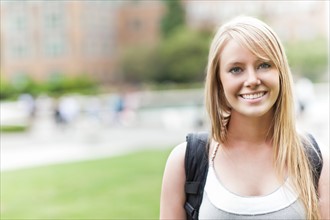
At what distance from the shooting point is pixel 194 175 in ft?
5.44

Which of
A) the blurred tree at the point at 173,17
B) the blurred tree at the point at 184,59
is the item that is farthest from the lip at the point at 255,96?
the blurred tree at the point at 173,17

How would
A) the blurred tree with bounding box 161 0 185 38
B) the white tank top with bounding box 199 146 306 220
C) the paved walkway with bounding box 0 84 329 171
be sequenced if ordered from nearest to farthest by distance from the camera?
the white tank top with bounding box 199 146 306 220 < the paved walkway with bounding box 0 84 329 171 < the blurred tree with bounding box 161 0 185 38

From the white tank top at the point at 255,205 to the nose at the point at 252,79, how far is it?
0.90 feet

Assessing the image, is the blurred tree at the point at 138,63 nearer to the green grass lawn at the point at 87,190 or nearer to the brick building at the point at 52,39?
the brick building at the point at 52,39

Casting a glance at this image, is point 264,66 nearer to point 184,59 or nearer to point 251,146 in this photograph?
point 251,146

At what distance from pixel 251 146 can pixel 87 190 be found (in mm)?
6393

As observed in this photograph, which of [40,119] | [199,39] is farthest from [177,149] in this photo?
[199,39]

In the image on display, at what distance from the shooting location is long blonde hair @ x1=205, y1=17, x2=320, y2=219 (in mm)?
1577

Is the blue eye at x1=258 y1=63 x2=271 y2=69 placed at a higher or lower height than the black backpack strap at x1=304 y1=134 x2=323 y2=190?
higher

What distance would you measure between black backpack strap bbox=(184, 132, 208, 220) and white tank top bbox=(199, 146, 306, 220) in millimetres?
50

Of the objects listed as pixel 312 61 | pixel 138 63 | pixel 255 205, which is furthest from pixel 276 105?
pixel 138 63

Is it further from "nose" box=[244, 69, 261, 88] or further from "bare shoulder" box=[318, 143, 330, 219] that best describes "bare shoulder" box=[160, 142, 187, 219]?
"bare shoulder" box=[318, 143, 330, 219]

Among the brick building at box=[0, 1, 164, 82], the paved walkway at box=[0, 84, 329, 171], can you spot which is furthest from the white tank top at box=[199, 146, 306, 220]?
the brick building at box=[0, 1, 164, 82]

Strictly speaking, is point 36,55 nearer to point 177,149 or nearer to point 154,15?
point 154,15
